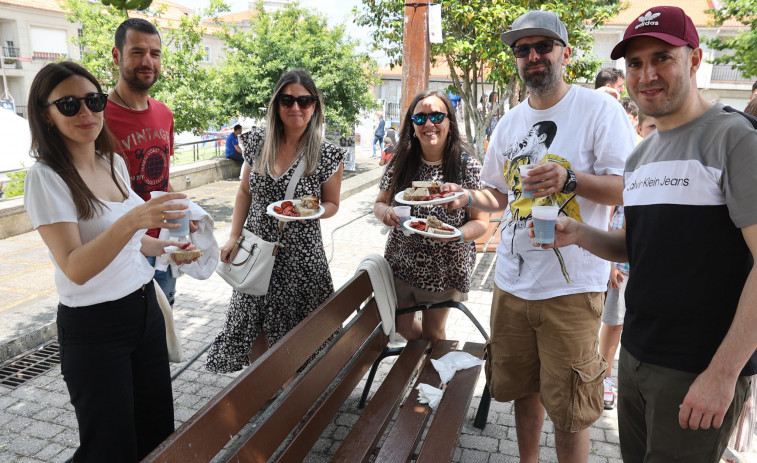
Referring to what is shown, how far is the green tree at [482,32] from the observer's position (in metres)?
7.57

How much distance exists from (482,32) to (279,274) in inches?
224

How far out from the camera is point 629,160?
2121 mm

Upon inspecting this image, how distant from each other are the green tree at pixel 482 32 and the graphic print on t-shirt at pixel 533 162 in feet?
16.8

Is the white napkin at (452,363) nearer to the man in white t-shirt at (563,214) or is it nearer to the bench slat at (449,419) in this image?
the bench slat at (449,419)

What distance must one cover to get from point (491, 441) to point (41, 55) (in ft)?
165

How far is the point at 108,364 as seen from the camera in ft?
7.50

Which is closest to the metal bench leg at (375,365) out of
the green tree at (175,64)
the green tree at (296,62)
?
the green tree at (175,64)

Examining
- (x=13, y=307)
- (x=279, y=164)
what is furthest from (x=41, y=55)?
(x=279, y=164)

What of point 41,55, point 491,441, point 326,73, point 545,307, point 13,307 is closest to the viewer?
point 545,307

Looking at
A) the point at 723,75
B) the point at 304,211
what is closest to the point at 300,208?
the point at 304,211

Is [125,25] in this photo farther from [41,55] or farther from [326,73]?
[41,55]

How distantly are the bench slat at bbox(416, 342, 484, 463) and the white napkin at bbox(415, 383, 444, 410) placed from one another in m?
0.04

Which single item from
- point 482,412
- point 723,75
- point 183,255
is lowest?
point 482,412

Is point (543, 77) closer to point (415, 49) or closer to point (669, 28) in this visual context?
point (669, 28)
